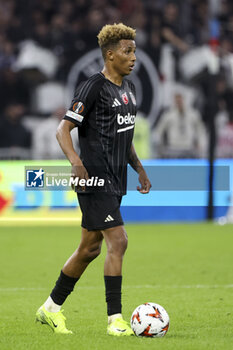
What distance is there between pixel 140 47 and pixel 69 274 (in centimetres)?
1193

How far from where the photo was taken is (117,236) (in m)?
5.62

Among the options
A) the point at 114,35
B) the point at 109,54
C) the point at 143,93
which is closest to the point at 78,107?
the point at 109,54

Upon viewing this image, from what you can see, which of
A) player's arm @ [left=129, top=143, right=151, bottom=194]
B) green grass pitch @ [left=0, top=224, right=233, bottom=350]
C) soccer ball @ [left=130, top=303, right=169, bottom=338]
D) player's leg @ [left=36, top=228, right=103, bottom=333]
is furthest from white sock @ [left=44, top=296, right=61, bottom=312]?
player's arm @ [left=129, top=143, right=151, bottom=194]

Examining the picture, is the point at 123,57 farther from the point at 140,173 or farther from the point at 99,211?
the point at 99,211

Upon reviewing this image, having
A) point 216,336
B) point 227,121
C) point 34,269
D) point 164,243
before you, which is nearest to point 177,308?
point 216,336

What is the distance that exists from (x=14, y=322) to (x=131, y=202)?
8642 millimetres

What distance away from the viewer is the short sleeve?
18.5 feet

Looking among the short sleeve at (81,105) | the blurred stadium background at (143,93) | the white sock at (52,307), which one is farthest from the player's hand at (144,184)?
the blurred stadium background at (143,93)

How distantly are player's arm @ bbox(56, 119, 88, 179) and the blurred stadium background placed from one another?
8.76 metres

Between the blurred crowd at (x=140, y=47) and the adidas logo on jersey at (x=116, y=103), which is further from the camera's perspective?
the blurred crowd at (x=140, y=47)

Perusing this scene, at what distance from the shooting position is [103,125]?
18.8ft

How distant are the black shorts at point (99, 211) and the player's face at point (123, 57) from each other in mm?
882

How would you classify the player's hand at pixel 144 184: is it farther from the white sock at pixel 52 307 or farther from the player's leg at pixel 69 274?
the white sock at pixel 52 307

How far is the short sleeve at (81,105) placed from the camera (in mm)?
5645
